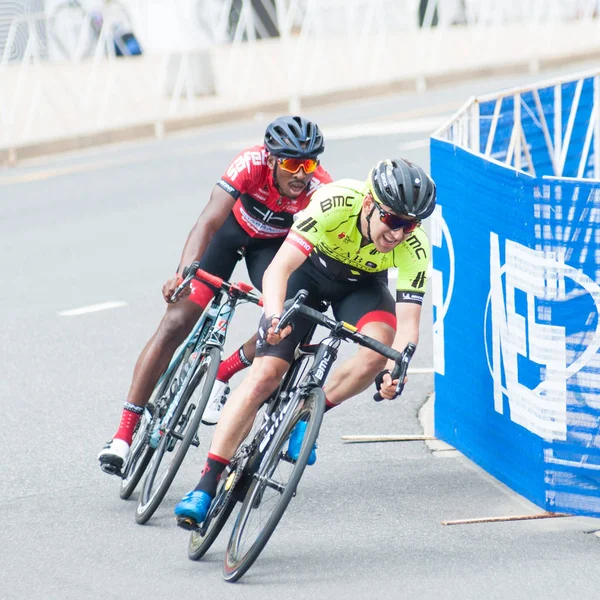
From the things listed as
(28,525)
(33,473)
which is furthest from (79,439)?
(28,525)

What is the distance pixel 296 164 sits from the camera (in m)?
6.62

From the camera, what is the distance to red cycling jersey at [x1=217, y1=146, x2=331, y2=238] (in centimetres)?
691

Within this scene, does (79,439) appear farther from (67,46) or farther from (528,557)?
(67,46)

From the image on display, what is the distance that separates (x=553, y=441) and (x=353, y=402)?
2348 millimetres

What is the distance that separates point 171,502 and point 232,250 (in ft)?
4.91

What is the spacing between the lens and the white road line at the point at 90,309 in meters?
10.8

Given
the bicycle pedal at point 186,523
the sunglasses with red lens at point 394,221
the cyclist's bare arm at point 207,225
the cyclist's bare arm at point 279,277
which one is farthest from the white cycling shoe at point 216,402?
the sunglasses with red lens at point 394,221

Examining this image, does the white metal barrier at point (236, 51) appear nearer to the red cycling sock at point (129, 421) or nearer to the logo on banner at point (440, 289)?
the logo on banner at point (440, 289)

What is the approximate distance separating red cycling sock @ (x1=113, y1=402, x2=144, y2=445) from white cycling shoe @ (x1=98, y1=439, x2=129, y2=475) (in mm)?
42

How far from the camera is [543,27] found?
97.2 feet

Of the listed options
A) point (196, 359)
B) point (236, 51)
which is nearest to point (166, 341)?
point (196, 359)

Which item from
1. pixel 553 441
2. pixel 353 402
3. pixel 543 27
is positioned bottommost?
pixel 543 27

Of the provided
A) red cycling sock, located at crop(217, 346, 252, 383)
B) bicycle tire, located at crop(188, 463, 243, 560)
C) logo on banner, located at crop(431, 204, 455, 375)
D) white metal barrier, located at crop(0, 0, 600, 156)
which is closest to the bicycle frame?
red cycling sock, located at crop(217, 346, 252, 383)

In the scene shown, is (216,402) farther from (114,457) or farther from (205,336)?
(114,457)
